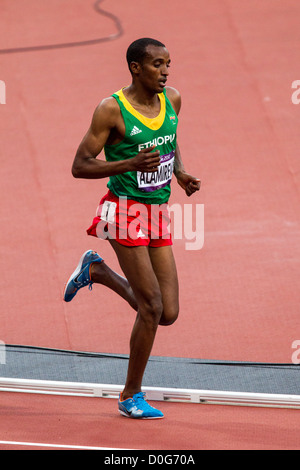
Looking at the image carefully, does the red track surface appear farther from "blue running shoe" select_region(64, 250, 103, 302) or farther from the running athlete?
"blue running shoe" select_region(64, 250, 103, 302)

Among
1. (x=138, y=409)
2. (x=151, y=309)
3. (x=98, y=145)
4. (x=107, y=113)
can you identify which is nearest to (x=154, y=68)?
(x=107, y=113)

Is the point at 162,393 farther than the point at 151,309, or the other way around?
the point at 162,393

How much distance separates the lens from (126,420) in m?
4.80

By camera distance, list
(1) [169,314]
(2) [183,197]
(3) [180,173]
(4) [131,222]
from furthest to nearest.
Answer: (2) [183,197], (3) [180,173], (1) [169,314], (4) [131,222]

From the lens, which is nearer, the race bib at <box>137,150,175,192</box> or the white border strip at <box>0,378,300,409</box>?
→ the race bib at <box>137,150,175,192</box>

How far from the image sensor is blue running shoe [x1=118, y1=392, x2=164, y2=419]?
15.6ft

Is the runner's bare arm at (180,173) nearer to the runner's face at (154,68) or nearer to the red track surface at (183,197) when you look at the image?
the runner's face at (154,68)

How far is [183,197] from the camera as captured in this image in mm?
8414

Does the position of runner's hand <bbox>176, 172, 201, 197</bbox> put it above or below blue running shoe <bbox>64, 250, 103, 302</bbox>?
above

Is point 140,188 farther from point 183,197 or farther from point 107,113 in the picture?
point 183,197

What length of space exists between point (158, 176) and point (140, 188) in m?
0.12

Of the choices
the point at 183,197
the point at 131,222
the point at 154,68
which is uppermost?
the point at 183,197

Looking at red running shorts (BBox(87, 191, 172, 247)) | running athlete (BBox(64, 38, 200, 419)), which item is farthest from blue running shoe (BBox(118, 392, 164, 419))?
red running shorts (BBox(87, 191, 172, 247))

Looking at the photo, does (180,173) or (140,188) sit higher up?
(180,173)
